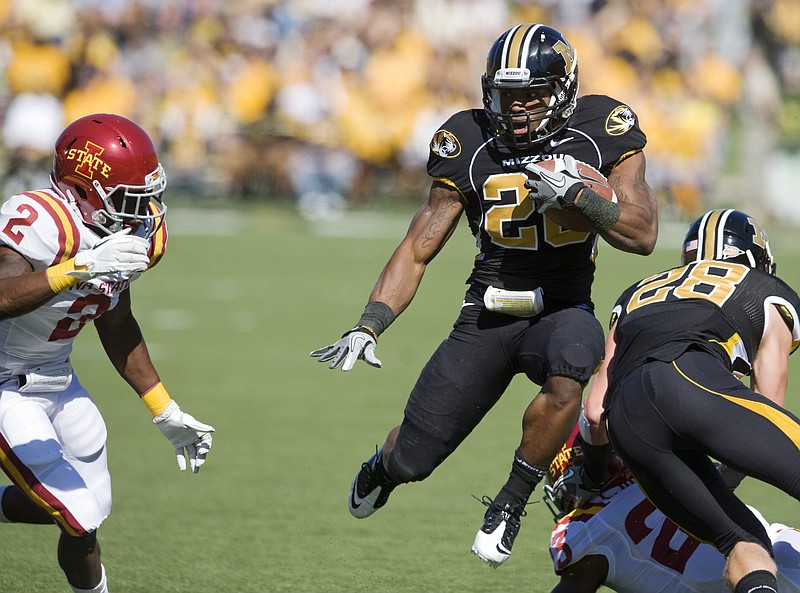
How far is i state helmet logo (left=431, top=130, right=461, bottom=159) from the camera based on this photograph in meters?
4.60

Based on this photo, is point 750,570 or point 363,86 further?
point 363,86

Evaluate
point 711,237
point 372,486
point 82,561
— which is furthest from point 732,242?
point 82,561

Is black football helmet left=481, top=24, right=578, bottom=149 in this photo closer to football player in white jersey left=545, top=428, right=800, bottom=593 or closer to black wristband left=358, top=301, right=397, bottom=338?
black wristband left=358, top=301, right=397, bottom=338

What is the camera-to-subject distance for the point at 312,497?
18.7ft

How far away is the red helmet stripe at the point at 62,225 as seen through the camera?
3945 mm

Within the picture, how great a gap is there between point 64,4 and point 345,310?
9.59 m

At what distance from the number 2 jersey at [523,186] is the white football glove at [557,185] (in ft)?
1.07

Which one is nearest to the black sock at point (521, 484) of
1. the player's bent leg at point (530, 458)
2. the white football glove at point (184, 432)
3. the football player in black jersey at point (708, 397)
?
the player's bent leg at point (530, 458)

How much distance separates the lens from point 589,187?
161 inches

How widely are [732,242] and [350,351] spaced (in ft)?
4.39

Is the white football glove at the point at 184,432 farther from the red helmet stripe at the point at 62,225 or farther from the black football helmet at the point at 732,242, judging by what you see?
the black football helmet at the point at 732,242

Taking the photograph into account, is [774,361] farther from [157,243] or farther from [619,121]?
[157,243]

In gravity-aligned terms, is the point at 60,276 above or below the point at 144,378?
above

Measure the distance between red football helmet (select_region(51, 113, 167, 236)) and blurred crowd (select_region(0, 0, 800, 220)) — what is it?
1201cm
